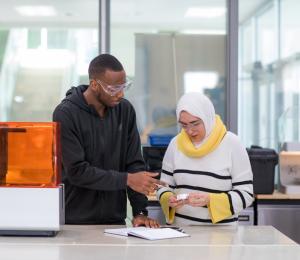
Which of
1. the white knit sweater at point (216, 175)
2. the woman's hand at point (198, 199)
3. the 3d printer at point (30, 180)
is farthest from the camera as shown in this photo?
the white knit sweater at point (216, 175)

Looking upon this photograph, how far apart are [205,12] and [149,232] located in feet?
9.75

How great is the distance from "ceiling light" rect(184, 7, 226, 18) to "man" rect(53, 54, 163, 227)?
7.77 ft

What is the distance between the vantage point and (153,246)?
1.99m

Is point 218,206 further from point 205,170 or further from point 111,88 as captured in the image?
point 111,88

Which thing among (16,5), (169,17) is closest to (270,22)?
(169,17)

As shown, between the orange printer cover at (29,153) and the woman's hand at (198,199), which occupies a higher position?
the orange printer cover at (29,153)

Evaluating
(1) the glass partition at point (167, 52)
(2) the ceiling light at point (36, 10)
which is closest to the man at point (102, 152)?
(1) the glass partition at point (167, 52)

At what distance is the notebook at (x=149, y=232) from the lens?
2133 millimetres

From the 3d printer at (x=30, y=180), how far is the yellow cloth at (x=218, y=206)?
63cm

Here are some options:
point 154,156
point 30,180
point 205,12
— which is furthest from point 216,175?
point 205,12

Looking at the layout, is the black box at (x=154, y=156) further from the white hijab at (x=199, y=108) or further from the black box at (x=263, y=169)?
the white hijab at (x=199, y=108)

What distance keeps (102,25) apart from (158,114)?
90 centimetres

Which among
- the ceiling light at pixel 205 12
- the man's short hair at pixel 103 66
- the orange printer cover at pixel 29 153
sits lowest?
the orange printer cover at pixel 29 153

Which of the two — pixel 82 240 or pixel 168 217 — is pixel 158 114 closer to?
pixel 168 217
